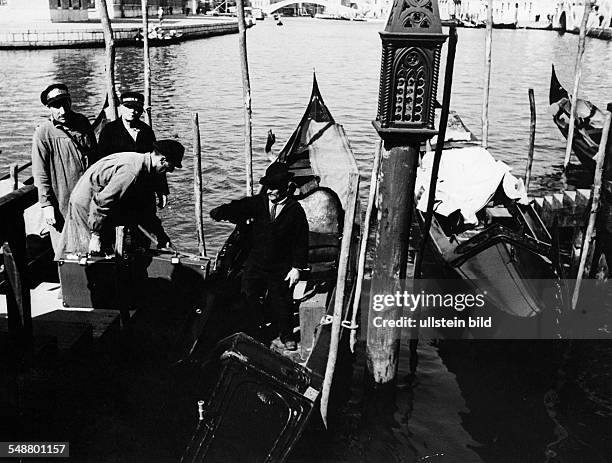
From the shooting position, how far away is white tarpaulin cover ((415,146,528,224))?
9578mm

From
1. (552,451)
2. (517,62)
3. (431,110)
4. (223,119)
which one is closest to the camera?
(431,110)

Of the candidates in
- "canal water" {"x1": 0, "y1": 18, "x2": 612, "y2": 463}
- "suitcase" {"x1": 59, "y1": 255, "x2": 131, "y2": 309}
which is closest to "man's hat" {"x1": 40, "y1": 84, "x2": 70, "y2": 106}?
"suitcase" {"x1": 59, "y1": 255, "x2": 131, "y2": 309}

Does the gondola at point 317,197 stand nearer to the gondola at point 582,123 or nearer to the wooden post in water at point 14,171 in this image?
the wooden post in water at point 14,171

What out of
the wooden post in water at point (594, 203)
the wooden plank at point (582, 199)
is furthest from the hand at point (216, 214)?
the wooden plank at point (582, 199)

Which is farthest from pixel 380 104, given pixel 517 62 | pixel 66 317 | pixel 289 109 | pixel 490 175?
pixel 517 62

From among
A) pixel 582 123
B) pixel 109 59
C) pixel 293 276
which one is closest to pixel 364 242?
pixel 293 276

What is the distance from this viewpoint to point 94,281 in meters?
5.23

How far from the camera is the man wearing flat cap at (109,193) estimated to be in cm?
492

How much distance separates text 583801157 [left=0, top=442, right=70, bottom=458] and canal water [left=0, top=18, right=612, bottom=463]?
172cm

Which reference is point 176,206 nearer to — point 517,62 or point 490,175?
point 490,175

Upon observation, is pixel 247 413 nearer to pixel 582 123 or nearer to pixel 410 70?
pixel 410 70

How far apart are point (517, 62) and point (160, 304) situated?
125 ft

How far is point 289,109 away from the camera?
24.2 metres

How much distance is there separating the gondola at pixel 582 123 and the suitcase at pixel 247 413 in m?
12.7
